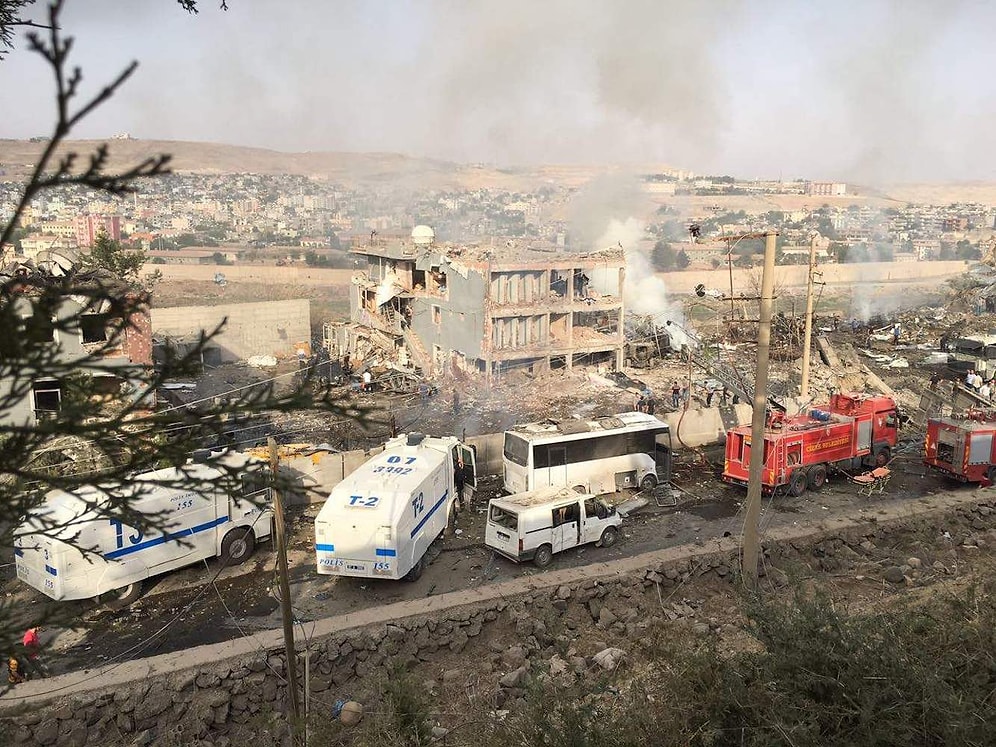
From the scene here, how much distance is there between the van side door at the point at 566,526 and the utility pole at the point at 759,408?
322 centimetres

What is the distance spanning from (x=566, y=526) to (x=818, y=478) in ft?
25.0

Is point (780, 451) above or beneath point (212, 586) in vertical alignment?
above

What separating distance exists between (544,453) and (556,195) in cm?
12111

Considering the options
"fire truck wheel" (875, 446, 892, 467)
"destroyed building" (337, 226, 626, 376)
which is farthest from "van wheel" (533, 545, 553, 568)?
"destroyed building" (337, 226, 626, 376)

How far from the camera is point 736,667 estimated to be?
23.8ft

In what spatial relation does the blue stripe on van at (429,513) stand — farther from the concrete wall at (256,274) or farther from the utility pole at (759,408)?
the concrete wall at (256,274)

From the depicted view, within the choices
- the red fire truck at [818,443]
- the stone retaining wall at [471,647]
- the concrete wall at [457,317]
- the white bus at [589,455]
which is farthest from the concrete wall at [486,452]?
the concrete wall at [457,317]

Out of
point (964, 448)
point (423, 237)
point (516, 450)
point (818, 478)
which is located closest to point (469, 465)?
point (516, 450)

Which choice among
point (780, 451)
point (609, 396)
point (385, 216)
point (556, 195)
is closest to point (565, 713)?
point (780, 451)

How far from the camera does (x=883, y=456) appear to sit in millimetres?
18828

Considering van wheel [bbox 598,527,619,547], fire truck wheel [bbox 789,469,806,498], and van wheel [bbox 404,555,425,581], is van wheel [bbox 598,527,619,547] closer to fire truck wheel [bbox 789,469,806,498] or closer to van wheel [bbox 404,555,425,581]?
van wheel [bbox 404,555,425,581]

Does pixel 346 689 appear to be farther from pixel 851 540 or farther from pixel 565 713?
pixel 851 540

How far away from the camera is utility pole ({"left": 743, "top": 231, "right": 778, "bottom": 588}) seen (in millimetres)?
10831

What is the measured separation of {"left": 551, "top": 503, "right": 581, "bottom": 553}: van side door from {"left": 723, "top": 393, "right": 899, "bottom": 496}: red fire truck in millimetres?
4827
